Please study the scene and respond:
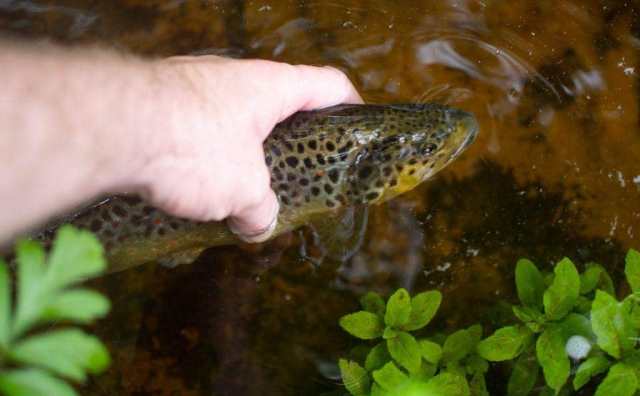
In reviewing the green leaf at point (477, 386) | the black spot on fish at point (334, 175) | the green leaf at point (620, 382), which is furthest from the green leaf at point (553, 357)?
the black spot on fish at point (334, 175)

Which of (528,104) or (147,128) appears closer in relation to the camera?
(147,128)

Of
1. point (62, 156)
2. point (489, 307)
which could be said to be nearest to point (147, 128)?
point (62, 156)

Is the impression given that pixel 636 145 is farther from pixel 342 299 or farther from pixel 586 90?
pixel 342 299

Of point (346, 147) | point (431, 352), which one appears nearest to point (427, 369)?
point (431, 352)

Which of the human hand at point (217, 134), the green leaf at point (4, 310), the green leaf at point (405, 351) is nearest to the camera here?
the green leaf at point (4, 310)

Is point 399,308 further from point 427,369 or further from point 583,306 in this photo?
point 583,306

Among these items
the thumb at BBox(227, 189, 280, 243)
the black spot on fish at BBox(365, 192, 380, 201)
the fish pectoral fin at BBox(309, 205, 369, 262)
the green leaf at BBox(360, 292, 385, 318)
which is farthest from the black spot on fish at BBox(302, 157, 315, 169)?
the green leaf at BBox(360, 292, 385, 318)

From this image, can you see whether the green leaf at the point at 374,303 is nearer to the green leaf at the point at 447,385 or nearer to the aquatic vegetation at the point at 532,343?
the aquatic vegetation at the point at 532,343
